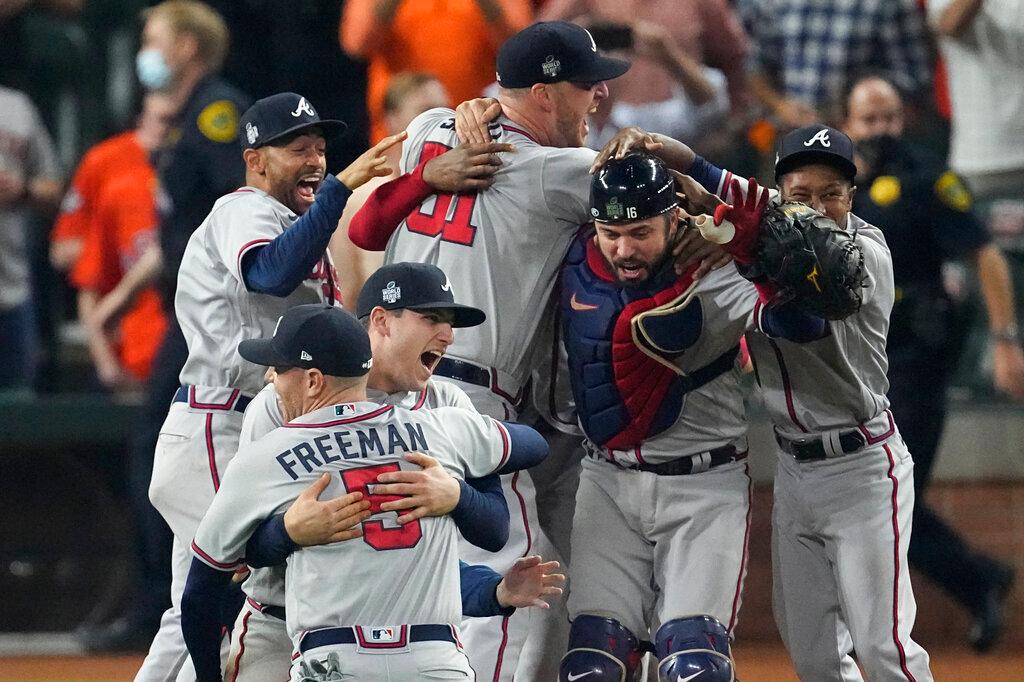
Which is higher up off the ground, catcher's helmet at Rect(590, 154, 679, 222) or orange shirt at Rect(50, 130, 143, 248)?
catcher's helmet at Rect(590, 154, 679, 222)

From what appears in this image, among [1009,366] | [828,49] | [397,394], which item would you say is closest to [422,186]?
[397,394]

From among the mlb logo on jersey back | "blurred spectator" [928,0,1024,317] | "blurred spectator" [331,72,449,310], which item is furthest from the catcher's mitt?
"blurred spectator" [928,0,1024,317]

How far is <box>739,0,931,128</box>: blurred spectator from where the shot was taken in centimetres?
789

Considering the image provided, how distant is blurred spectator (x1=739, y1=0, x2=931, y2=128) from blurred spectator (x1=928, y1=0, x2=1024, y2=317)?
0.16 metres

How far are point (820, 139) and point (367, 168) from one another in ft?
4.00

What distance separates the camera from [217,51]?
7.36 meters

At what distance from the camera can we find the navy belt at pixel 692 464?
476cm

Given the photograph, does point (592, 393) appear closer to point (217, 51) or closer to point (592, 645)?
point (592, 645)

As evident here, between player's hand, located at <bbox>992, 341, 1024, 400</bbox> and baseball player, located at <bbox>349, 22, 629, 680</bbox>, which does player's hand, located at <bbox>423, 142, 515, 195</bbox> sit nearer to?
baseball player, located at <bbox>349, 22, 629, 680</bbox>

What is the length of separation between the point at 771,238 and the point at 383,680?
1417mm

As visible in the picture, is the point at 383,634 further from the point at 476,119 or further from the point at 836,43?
the point at 836,43

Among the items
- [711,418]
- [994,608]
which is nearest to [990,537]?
A: [994,608]

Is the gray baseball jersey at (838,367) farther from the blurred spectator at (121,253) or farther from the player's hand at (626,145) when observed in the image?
the blurred spectator at (121,253)

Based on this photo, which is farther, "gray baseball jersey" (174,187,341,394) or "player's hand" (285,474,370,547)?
"gray baseball jersey" (174,187,341,394)
